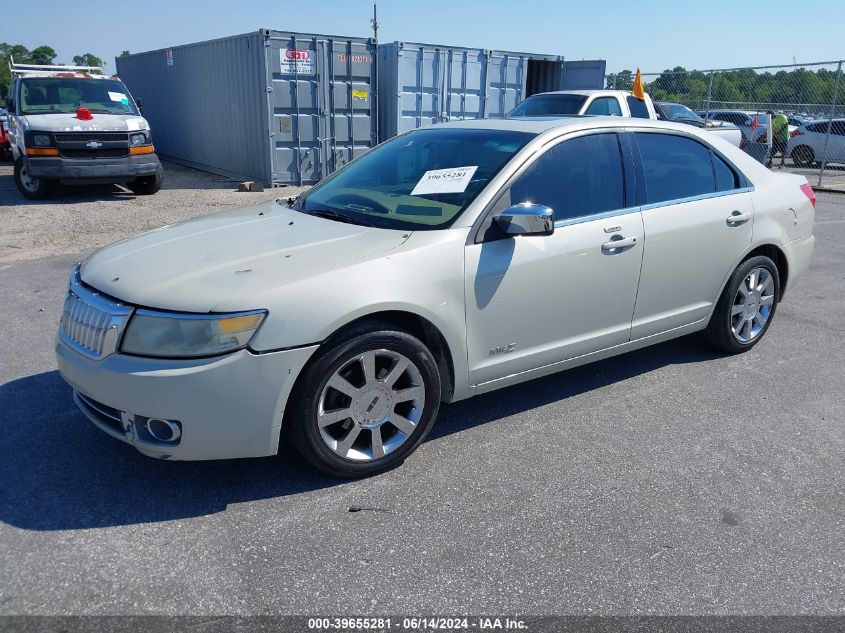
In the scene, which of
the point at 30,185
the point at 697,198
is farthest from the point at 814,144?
the point at 30,185

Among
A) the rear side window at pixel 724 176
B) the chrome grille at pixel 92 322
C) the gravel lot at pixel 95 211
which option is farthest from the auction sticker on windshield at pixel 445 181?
the gravel lot at pixel 95 211

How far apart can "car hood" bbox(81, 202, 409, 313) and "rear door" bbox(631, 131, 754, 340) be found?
167cm

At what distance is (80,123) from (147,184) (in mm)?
1769

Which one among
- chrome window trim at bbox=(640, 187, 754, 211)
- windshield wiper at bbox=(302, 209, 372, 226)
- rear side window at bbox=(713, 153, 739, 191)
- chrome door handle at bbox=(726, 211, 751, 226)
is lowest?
chrome door handle at bbox=(726, 211, 751, 226)

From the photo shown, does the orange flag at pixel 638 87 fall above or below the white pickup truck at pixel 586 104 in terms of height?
above

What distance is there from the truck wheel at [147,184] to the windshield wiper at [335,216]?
374 inches

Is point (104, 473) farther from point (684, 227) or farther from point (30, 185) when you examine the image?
point (30, 185)

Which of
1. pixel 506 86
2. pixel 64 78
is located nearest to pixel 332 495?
pixel 64 78

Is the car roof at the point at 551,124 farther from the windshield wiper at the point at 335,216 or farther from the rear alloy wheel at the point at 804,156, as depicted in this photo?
the rear alloy wheel at the point at 804,156

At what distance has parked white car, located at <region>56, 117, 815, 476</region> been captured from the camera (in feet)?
9.63

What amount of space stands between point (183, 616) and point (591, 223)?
277 centimetres

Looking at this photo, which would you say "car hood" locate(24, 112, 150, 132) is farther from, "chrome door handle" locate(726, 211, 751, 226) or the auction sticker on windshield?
"chrome door handle" locate(726, 211, 751, 226)

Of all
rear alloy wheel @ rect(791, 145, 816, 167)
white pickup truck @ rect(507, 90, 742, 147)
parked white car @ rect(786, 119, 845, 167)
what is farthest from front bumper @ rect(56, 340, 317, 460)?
rear alloy wheel @ rect(791, 145, 816, 167)

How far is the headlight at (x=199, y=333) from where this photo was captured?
2.88 meters
